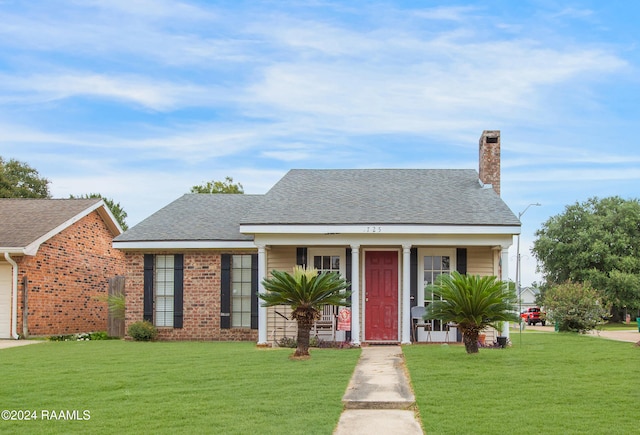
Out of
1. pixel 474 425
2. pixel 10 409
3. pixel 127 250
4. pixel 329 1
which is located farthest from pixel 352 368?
pixel 127 250

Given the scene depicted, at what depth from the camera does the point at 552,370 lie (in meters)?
12.0

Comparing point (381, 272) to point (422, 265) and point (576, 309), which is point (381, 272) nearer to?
point (422, 265)

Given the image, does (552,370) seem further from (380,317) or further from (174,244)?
(174,244)

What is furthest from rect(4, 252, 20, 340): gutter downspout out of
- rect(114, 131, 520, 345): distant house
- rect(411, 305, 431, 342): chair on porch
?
rect(411, 305, 431, 342): chair on porch

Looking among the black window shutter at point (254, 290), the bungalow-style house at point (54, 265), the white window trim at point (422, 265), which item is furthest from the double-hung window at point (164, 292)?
the white window trim at point (422, 265)

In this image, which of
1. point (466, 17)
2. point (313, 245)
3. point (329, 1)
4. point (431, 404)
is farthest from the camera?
point (313, 245)

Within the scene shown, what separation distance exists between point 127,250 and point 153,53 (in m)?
5.58

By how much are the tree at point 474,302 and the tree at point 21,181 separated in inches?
1334

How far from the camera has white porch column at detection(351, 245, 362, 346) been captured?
17.1m

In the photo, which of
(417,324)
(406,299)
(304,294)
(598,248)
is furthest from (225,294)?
(598,248)

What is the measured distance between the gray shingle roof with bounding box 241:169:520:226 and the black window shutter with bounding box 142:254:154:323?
12.1 ft

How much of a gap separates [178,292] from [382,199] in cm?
620

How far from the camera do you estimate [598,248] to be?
46156 millimetres

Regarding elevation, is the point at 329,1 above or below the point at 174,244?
above
